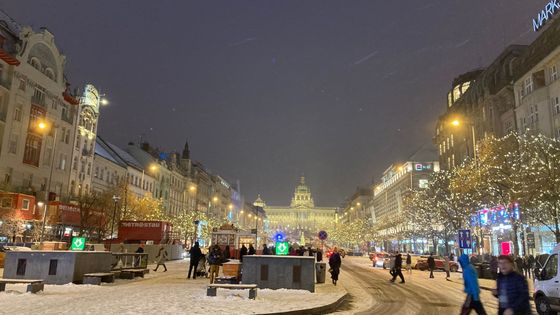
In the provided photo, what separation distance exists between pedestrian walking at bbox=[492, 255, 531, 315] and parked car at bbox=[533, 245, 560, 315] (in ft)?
23.4

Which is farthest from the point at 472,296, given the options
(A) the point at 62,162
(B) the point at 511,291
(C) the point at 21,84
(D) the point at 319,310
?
(A) the point at 62,162

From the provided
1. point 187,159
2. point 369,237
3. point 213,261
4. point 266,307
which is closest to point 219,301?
point 266,307

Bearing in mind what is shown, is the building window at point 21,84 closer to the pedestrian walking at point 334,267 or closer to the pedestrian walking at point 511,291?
the pedestrian walking at point 334,267

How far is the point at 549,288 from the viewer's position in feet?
46.7

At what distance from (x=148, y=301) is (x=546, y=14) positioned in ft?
167

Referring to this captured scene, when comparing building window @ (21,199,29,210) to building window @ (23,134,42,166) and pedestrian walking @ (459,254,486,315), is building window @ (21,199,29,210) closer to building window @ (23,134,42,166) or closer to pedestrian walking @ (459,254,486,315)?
building window @ (23,134,42,166)

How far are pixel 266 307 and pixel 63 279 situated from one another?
10590 millimetres

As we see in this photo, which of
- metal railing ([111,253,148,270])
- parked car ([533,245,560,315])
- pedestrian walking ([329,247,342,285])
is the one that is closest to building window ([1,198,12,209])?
metal railing ([111,253,148,270])

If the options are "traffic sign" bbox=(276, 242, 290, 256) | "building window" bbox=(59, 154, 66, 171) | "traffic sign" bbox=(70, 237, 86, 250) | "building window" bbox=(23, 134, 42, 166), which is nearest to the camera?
"traffic sign" bbox=(276, 242, 290, 256)

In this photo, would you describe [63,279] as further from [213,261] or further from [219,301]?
[219,301]

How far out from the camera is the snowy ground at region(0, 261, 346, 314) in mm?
13297

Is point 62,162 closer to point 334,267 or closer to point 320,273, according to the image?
point 320,273

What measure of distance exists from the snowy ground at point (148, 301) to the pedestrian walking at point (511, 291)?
23.7 ft

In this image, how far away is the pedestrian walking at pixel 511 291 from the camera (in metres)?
7.76
